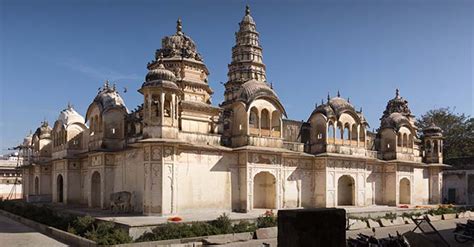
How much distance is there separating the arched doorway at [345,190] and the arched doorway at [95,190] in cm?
1489

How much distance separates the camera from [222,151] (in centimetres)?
2203

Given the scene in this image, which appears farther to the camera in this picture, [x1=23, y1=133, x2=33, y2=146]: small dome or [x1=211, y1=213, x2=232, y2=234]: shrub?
[x1=23, y1=133, x2=33, y2=146]: small dome

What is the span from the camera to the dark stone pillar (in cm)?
415

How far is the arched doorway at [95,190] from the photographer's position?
25.4 m

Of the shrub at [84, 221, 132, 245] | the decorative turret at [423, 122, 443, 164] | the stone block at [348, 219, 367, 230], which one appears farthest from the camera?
the decorative turret at [423, 122, 443, 164]

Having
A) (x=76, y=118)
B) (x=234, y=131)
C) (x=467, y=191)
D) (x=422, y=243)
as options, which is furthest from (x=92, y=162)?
(x=467, y=191)

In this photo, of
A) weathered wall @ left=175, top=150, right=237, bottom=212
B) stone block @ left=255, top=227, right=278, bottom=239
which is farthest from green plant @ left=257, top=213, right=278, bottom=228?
weathered wall @ left=175, top=150, right=237, bottom=212

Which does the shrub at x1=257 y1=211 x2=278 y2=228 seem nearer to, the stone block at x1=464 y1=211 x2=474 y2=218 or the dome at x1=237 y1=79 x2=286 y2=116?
the dome at x1=237 y1=79 x2=286 y2=116

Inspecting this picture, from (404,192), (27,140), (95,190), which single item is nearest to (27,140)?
(27,140)

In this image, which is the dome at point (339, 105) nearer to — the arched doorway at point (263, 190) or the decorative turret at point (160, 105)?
the arched doorway at point (263, 190)

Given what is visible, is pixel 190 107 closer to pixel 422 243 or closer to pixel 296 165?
pixel 296 165

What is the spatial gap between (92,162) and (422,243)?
19059 millimetres

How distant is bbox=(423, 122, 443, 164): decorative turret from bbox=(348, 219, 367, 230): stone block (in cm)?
1753

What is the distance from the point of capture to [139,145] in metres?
20.0
